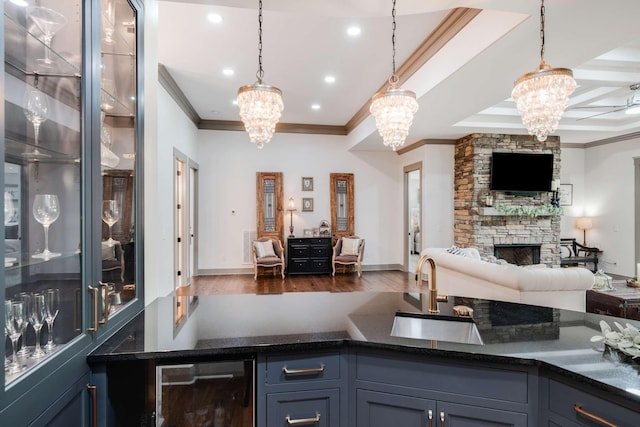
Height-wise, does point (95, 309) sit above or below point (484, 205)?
below

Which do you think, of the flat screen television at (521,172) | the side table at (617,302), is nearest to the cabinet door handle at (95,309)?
the side table at (617,302)

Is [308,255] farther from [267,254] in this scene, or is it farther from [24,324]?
[24,324]

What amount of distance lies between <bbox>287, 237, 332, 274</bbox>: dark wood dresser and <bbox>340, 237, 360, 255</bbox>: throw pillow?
0.32m

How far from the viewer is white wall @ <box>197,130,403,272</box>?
7074mm

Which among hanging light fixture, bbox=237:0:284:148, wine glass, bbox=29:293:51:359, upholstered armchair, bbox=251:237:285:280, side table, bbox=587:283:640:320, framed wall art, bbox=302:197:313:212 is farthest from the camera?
framed wall art, bbox=302:197:313:212

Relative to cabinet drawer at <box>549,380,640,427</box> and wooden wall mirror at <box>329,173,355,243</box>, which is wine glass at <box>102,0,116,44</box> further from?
wooden wall mirror at <box>329,173,355,243</box>

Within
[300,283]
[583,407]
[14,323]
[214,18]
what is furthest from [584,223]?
[14,323]

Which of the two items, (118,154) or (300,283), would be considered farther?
→ (300,283)

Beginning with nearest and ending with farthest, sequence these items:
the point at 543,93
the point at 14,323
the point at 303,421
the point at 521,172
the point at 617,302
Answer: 1. the point at 14,323
2. the point at 303,421
3. the point at 543,93
4. the point at 617,302
5. the point at 521,172

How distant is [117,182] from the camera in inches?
61.9

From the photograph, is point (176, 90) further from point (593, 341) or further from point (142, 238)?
point (593, 341)

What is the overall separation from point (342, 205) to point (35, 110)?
21.8 feet

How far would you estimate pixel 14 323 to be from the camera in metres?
0.98

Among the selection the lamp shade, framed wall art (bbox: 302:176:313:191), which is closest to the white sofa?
framed wall art (bbox: 302:176:313:191)
